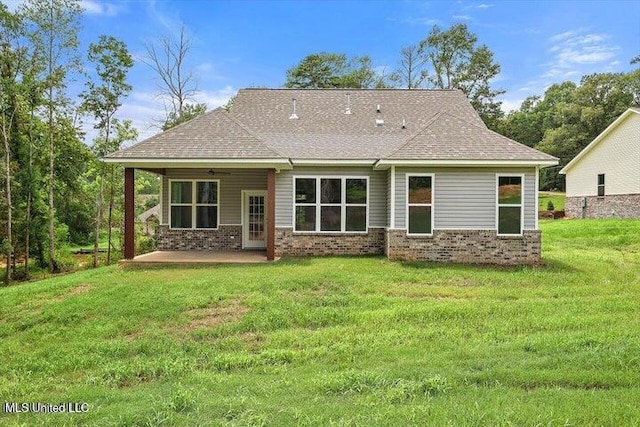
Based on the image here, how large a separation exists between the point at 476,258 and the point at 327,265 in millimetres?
4187

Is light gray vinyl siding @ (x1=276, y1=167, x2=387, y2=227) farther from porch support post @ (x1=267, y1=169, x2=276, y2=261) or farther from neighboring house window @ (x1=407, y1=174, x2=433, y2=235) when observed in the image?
neighboring house window @ (x1=407, y1=174, x2=433, y2=235)

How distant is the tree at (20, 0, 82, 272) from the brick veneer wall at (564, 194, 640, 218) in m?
27.3

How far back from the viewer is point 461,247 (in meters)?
12.0

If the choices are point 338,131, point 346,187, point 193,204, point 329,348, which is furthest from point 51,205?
point 329,348

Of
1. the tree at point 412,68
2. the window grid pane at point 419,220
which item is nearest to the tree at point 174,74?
the tree at point 412,68

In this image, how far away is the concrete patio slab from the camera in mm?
11781

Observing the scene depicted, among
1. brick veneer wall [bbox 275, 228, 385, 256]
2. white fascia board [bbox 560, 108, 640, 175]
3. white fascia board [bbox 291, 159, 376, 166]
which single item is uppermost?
white fascia board [bbox 560, 108, 640, 175]

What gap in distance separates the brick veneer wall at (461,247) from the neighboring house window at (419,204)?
255mm

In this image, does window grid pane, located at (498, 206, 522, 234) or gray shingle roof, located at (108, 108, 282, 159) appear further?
window grid pane, located at (498, 206, 522, 234)

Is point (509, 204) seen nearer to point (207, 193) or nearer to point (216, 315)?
point (216, 315)

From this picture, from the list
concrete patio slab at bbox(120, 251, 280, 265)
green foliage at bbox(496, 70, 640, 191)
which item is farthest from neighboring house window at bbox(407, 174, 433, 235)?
green foliage at bbox(496, 70, 640, 191)

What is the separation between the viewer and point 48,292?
31.2 ft

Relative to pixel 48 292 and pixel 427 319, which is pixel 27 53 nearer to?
pixel 48 292

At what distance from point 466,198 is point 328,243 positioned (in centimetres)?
420
